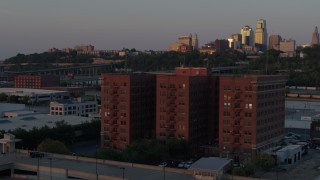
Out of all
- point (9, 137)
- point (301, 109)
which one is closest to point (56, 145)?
point (9, 137)

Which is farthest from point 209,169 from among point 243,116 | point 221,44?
point 221,44

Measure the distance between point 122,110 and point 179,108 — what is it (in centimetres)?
189

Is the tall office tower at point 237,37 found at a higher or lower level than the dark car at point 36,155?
higher

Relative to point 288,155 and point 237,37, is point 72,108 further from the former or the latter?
point 237,37

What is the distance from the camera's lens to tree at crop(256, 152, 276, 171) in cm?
1407

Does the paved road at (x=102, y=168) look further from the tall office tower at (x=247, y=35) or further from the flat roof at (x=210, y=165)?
the tall office tower at (x=247, y=35)

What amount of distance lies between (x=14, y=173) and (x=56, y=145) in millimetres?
3218

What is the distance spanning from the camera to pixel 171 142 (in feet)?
51.2

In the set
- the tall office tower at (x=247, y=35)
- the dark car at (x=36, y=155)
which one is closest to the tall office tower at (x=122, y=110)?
the dark car at (x=36, y=155)

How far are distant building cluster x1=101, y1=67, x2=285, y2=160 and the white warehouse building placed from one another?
7.27 meters

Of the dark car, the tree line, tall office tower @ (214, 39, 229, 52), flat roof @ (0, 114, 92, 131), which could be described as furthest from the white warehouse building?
tall office tower @ (214, 39, 229, 52)

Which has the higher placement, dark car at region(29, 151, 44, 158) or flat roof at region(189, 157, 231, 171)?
flat roof at region(189, 157, 231, 171)

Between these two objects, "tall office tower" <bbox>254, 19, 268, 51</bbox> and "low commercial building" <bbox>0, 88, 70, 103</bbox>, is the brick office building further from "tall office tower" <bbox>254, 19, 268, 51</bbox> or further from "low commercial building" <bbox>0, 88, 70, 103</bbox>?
"tall office tower" <bbox>254, 19, 268, 51</bbox>

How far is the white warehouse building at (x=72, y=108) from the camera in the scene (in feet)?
79.6
